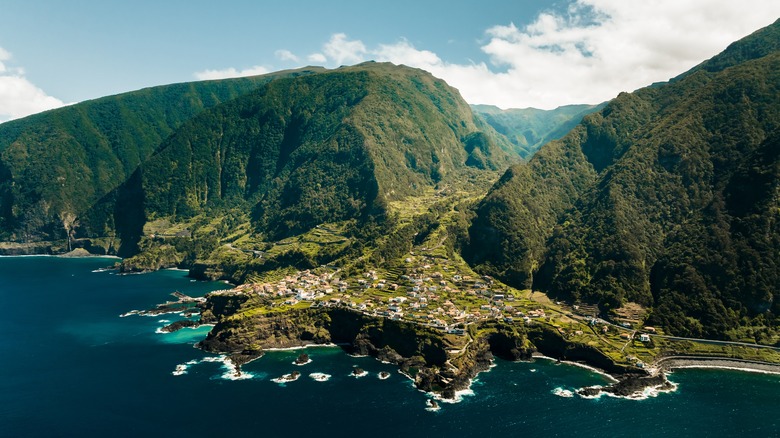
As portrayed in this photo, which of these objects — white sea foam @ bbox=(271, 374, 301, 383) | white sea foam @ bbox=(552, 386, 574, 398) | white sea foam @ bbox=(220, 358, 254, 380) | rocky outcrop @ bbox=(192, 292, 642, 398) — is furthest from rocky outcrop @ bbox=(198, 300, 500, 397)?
white sea foam @ bbox=(552, 386, 574, 398)

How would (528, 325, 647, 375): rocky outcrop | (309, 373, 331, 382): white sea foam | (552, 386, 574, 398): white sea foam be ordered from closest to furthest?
(552, 386, 574, 398): white sea foam < (309, 373, 331, 382): white sea foam < (528, 325, 647, 375): rocky outcrop

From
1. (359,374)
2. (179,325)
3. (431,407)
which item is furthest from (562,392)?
(179,325)

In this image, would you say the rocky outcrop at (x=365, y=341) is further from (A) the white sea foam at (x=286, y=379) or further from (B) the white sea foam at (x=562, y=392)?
(B) the white sea foam at (x=562, y=392)

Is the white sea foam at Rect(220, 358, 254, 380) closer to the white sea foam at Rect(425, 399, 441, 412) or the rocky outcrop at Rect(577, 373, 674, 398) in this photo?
the white sea foam at Rect(425, 399, 441, 412)

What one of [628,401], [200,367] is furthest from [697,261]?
[200,367]

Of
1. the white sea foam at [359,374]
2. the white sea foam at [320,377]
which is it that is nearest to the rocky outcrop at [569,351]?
the white sea foam at [359,374]

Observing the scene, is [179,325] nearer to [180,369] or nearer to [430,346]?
[180,369]
